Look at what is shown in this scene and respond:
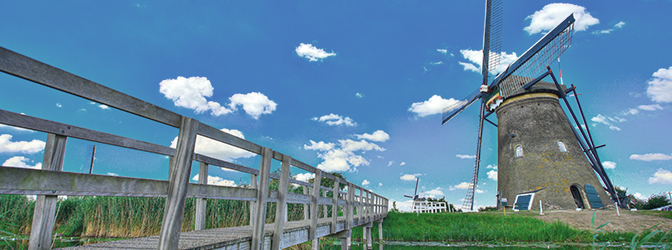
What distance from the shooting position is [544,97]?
21.5 m

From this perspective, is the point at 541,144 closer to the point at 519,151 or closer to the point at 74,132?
the point at 519,151

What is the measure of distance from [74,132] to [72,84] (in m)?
1.27

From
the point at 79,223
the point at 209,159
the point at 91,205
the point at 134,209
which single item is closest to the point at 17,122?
the point at 209,159

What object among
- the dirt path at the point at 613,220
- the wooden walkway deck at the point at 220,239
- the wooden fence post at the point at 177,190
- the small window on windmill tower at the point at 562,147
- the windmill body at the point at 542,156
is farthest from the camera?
the small window on windmill tower at the point at 562,147

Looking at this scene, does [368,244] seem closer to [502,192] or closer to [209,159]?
[209,159]

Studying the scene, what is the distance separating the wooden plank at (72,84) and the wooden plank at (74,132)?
40 centimetres

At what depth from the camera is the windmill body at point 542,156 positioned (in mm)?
19281

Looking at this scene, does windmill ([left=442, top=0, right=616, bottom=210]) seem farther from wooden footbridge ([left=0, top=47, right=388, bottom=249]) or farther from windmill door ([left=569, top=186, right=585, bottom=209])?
wooden footbridge ([left=0, top=47, right=388, bottom=249])

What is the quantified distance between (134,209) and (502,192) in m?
21.1

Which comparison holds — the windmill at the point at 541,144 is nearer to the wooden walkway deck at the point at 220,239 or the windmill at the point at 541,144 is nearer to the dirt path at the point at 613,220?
the dirt path at the point at 613,220

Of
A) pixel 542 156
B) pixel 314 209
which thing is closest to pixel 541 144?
pixel 542 156

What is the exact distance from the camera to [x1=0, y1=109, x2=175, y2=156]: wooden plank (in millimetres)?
2252

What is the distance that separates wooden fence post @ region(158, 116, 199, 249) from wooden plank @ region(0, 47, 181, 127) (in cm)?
18

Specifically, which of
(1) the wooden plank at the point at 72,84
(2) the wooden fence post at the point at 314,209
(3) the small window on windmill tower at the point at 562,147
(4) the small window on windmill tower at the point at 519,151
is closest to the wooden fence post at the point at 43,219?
(1) the wooden plank at the point at 72,84
